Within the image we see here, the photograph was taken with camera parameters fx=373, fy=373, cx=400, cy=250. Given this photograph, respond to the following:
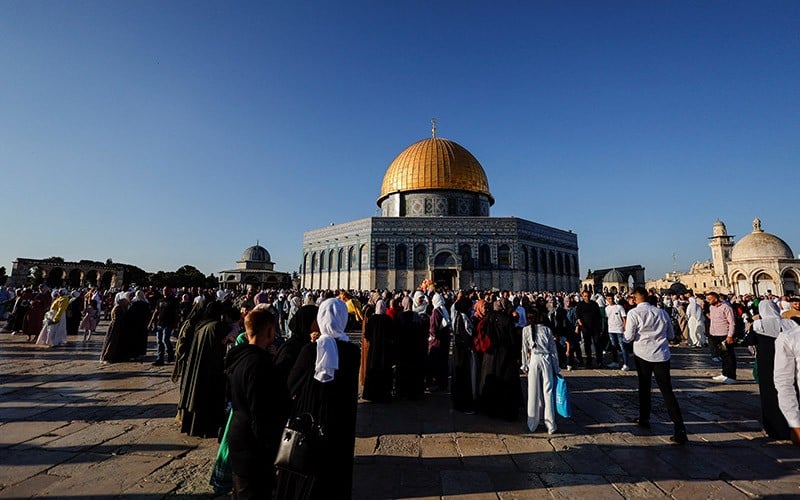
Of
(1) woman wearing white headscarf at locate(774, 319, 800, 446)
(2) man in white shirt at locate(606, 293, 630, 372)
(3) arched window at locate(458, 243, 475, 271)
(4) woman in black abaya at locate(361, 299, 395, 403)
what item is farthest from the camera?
→ (3) arched window at locate(458, 243, 475, 271)

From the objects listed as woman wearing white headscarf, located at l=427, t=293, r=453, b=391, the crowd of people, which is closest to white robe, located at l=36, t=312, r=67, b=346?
the crowd of people

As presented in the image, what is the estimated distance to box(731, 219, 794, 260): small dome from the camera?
34.2 metres

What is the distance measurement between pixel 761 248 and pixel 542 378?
145 feet

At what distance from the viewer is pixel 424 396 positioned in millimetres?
6180

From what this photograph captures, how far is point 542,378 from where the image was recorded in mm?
4484

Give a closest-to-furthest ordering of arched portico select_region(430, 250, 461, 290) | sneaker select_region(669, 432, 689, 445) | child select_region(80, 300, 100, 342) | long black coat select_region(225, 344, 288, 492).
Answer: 1. long black coat select_region(225, 344, 288, 492)
2. sneaker select_region(669, 432, 689, 445)
3. child select_region(80, 300, 100, 342)
4. arched portico select_region(430, 250, 461, 290)

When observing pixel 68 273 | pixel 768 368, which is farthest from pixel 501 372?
pixel 68 273

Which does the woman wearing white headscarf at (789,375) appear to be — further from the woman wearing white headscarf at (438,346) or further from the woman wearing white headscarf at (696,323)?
the woman wearing white headscarf at (696,323)

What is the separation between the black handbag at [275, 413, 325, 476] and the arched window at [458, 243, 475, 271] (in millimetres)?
28254

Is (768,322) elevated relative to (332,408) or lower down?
elevated

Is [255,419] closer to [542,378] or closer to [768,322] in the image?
[542,378]

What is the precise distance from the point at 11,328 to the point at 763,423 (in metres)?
20.1

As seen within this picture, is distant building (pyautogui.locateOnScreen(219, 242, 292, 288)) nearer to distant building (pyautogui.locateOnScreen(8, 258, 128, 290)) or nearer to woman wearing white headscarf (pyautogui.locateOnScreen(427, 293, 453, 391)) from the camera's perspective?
distant building (pyautogui.locateOnScreen(8, 258, 128, 290))

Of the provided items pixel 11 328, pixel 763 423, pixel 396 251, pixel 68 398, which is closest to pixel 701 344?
pixel 763 423
